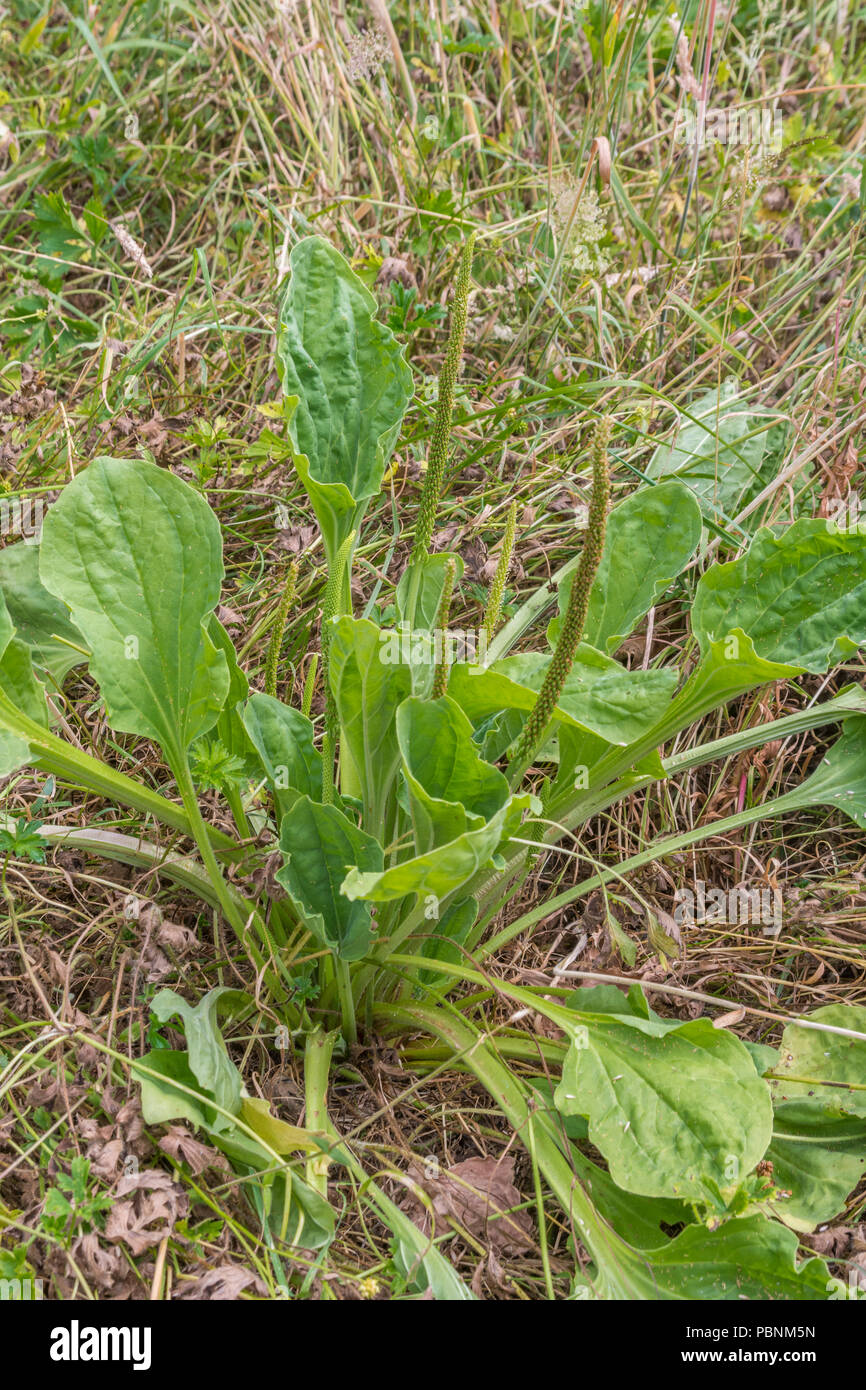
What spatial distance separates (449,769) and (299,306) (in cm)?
78

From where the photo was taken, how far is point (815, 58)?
3297 mm

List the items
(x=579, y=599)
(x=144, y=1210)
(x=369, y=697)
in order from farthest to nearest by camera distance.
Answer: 1. (x=369, y=697)
2. (x=144, y=1210)
3. (x=579, y=599)

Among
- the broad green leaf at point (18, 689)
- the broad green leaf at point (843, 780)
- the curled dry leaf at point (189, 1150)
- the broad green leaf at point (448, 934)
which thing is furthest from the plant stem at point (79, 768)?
the broad green leaf at point (843, 780)

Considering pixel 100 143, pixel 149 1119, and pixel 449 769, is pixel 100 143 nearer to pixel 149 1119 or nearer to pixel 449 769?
pixel 449 769

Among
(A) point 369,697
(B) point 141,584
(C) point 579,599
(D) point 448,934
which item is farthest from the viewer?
(D) point 448,934

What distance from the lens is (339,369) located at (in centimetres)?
177

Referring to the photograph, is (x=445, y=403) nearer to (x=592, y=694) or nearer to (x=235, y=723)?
(x=592, y=694)

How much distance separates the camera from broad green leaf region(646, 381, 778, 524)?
2.27 m

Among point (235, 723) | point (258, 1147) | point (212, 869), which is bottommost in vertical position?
point (258, 1147)

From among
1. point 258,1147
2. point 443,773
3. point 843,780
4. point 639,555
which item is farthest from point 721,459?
point 258,1147

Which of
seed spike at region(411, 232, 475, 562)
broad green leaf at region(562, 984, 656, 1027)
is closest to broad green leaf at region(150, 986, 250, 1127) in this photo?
broad green leaf at region(562, 984, 656, 1027)

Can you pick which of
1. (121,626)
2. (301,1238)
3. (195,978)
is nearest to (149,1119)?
(301,1238)

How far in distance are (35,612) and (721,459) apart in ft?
4.55

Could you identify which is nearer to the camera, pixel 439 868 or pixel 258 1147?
pixel 439 868
